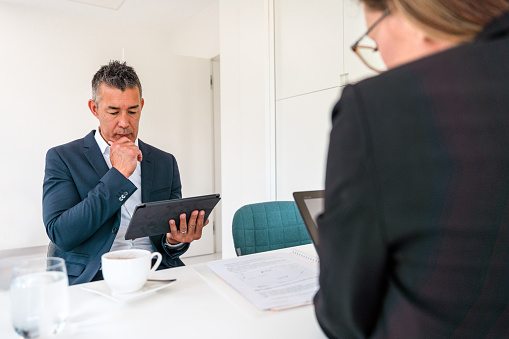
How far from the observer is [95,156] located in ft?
5.07

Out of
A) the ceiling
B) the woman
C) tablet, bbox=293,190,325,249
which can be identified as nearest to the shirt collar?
tablet, bbox=293,190,325,249

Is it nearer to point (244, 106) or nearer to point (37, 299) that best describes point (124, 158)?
point (37, 299)

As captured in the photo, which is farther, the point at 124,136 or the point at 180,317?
the point at 124,136

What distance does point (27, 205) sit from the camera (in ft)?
12.7

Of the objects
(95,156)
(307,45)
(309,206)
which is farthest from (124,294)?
(307,45)

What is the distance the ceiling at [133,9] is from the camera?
385 cm

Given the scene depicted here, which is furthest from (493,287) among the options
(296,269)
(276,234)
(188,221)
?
(276,234)

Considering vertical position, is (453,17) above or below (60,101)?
below

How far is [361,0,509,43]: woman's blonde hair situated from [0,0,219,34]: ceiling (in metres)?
3.90

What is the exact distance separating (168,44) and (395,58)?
15.6 feet

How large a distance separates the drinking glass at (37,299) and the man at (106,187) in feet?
2.15

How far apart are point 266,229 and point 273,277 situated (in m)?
0.63

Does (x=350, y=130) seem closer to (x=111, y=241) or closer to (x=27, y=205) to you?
(x=111, y=241)

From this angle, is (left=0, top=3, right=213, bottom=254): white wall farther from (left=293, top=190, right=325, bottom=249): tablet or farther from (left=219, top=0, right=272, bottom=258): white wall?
(left=293, top=190, right=325, bottom=249): tablet
